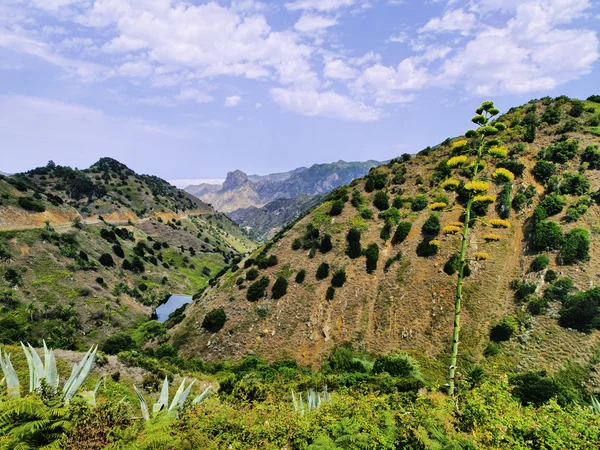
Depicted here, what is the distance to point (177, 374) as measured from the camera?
96.3 ft

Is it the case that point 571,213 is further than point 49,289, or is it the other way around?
point 49,289

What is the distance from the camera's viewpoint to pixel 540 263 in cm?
3812

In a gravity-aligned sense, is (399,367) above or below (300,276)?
below

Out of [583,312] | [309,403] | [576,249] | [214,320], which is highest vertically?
[576,249]

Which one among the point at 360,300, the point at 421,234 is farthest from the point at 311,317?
the point at 421,234

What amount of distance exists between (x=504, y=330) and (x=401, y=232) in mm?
19156

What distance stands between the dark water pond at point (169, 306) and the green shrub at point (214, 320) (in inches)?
1122

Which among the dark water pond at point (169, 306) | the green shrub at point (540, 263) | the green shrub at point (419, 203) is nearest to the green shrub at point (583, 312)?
the green shrub at point (540, 263)

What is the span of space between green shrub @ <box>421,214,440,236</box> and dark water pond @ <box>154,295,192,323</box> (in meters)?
52.2

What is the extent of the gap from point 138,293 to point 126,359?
53005mm

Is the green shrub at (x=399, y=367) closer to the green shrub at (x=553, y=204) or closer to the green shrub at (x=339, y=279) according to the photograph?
the green shrub at (x=339, y=279)

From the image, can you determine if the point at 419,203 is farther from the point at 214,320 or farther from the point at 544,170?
the point at 214,320

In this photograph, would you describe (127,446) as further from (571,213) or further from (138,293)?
(138,293)

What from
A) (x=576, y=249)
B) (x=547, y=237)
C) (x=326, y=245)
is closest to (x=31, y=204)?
(x=326, y=245)
